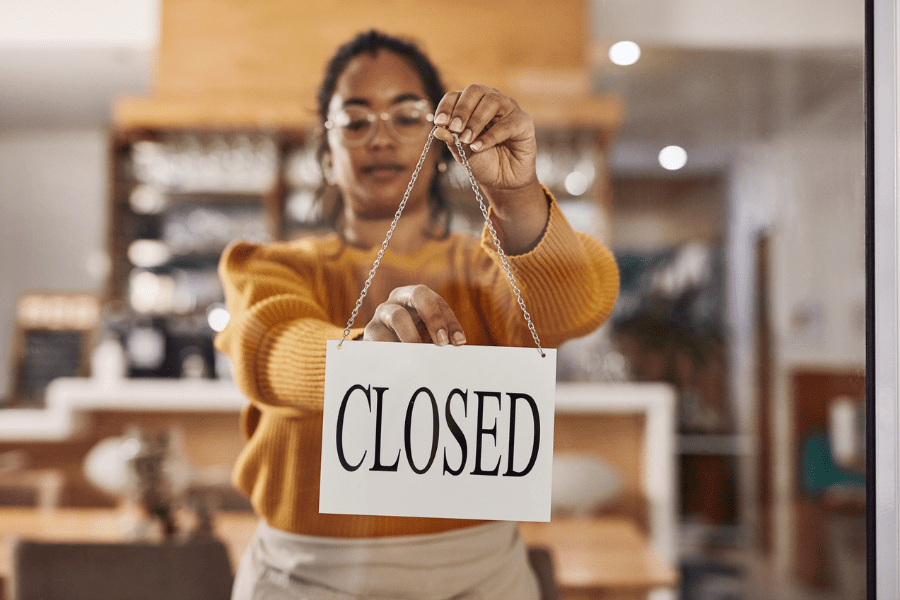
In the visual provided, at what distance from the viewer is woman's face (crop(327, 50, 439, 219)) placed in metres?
0.63

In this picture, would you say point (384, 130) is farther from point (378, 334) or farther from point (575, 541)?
point (575, 541)

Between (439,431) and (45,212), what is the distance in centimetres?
67

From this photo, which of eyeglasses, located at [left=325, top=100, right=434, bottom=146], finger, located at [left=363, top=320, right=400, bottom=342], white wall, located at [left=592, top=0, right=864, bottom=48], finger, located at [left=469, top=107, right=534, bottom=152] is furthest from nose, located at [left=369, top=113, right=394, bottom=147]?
white wall, located at [left=592, top=0, right=864, bottom=48]

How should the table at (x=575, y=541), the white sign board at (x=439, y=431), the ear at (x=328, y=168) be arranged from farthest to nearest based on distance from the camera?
the table at (x=575, y=541) < the ear at (x=328, y=168) < the white sign board at (x=439, y=431)

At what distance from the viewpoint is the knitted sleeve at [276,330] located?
22.5 inches

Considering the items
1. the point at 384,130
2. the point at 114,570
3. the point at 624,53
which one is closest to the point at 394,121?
the point at 384,130

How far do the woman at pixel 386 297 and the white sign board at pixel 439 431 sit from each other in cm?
3

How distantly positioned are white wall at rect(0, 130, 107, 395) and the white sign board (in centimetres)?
54

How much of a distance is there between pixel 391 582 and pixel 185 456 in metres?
0.43

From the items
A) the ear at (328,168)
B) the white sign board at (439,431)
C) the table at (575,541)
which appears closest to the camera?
the white sign board at (439,431)

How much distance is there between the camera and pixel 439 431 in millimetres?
553

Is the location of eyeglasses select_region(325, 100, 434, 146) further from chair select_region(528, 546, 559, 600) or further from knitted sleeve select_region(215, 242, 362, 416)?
chair select_region(528, 546, 559, 600)

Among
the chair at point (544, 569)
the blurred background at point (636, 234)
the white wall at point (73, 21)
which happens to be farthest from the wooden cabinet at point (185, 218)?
the chair at point (544, 569)

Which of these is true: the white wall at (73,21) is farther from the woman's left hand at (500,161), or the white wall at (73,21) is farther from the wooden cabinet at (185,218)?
the woman's left hand at (500,161)
